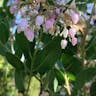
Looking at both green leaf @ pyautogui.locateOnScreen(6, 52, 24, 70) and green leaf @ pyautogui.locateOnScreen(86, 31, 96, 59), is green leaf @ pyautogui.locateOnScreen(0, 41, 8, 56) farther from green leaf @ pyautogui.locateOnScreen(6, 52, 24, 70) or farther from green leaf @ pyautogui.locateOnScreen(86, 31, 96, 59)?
green leaf @ pyautogui.locateOnScreen(86, 31, 96, 59)

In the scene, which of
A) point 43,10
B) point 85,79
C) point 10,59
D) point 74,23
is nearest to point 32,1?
point 43,10

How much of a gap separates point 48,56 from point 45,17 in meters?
0.22

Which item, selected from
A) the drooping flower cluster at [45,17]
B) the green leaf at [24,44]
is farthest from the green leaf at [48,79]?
the drooping flower cluster at [45,17]

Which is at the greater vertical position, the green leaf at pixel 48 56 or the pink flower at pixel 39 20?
the pink flower at pixel 39 20

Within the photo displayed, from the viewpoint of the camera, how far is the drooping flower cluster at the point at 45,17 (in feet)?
4.52

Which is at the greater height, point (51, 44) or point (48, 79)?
point (51, 44)

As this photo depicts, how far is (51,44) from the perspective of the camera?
1.56 meters

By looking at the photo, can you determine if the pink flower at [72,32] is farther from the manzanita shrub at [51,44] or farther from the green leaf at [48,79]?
the green leaf at [48,79]

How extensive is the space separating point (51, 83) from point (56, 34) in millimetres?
289

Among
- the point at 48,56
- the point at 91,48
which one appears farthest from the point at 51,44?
the point at 91,48

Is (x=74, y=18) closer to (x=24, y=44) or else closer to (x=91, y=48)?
(x=24, y=44)

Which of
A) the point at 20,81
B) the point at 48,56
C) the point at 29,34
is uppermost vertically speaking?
the point at 29,34

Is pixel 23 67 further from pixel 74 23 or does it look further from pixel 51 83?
pixel 74 23

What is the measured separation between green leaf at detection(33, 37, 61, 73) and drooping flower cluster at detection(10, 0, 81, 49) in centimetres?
12
